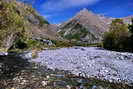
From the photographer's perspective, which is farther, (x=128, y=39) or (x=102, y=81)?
(x=128, y=39)

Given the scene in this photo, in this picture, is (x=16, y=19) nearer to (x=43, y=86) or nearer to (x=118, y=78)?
(x=43, y=86)

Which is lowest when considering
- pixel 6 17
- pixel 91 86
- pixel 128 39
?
pixel 91 86

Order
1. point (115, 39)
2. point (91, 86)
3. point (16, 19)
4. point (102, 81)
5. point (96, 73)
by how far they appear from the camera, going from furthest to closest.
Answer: point (115, 39) → point (16, 19) → point (96, 73) → point (102, 81) → point (91, 86)

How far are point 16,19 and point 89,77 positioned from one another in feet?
47.4

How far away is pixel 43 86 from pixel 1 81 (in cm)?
483

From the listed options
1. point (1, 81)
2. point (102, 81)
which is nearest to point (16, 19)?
point (1, 81)

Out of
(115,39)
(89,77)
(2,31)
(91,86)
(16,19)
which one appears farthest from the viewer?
(115,39)

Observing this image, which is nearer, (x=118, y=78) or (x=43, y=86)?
(x=43, y=86)

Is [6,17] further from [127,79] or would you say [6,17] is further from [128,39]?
[128,39]

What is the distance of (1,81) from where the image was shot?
16.6m

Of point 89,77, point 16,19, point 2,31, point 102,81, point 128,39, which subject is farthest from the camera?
point 128,39

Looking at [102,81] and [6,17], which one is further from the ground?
[6,17]

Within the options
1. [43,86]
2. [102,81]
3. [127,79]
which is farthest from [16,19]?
[127,79]

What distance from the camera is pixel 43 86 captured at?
14805mm
